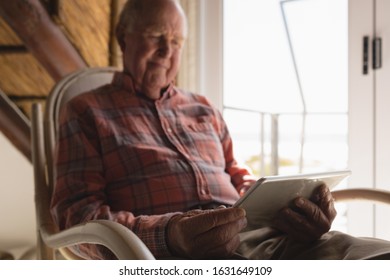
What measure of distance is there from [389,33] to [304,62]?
217 millimetres

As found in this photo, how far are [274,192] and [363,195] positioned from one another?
29 cm

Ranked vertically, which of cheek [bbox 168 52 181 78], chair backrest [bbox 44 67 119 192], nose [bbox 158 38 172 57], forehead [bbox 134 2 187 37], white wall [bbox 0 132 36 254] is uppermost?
forehead [bbox 134 2 187 37]

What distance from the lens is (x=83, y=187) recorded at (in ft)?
2.80

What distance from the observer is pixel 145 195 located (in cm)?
90

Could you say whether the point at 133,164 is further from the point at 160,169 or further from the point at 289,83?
the point at 289,83

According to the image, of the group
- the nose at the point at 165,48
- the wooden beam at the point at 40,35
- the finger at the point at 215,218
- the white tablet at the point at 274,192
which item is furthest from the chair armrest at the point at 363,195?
the wooden beam at the point at 40,35

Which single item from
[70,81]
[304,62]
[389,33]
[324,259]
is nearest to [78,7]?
[70,81]

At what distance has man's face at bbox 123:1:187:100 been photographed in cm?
101

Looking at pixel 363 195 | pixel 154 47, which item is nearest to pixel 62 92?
pixel 154 47

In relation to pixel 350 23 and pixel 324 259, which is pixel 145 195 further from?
pixel 350 23

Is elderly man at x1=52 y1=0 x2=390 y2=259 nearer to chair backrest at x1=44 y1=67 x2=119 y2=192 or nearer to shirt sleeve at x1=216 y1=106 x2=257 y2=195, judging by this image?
shirt sleeve at x1=216 y1=106 x2=257 y2=195

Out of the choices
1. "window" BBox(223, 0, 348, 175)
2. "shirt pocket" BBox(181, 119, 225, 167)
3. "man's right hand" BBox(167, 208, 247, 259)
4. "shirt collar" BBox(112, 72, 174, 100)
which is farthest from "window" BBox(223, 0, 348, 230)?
"man's right hand" BBox(167, 208, 247, 259)

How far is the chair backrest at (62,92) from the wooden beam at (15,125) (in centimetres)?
22

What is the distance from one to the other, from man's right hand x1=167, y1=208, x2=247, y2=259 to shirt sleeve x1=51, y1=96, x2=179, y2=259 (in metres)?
0.04
